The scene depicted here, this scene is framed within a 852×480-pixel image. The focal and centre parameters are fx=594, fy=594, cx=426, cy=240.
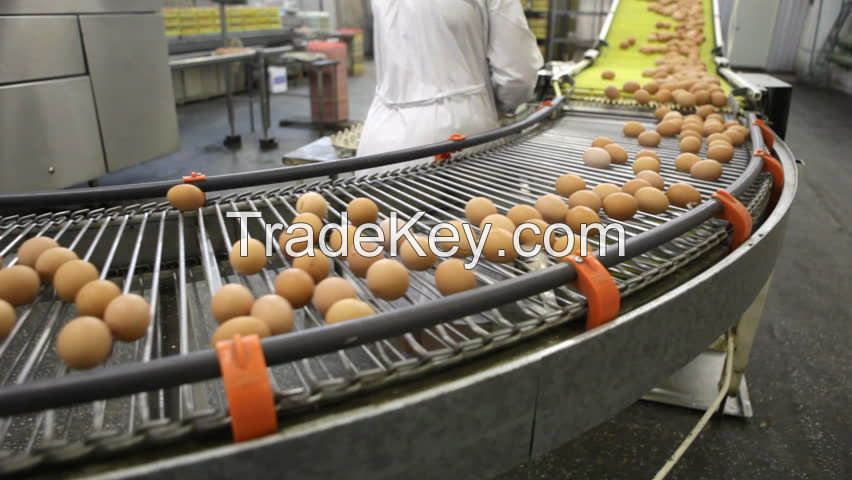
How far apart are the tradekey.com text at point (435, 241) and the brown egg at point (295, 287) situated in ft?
0.33

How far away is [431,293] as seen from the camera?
3.26ft

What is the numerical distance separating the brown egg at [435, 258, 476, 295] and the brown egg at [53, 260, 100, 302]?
54 centimetres

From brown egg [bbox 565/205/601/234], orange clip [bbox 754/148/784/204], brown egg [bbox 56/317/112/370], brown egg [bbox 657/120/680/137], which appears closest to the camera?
brown egg [bbox 56/317/112/370]

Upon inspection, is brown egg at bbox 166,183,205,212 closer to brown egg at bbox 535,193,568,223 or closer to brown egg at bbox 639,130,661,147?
brown egg at bbox 535,193,568,223

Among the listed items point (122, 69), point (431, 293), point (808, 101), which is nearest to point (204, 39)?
point (122, 69)

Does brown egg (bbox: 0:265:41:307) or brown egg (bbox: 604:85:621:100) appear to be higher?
brown egg (bbox: 604:85:621:100)

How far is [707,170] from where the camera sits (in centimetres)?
159

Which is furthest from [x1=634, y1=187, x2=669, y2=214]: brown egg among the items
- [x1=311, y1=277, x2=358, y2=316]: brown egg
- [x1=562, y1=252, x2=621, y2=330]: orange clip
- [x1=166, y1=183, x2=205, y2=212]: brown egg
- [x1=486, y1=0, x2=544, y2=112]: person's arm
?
[x1=486, y1=0, x2=544, y2=112]: person's arm

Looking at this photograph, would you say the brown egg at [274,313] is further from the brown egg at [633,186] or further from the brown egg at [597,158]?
the brown egg at [597,158]

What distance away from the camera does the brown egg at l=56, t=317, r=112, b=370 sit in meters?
0.74

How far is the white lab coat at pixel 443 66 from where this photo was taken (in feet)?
7.15

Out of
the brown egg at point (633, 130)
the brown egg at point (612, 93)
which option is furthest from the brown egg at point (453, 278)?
the brown egg at point (612, 93)

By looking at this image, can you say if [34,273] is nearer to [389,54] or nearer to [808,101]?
[389,54]

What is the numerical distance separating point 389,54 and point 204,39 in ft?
15.8
